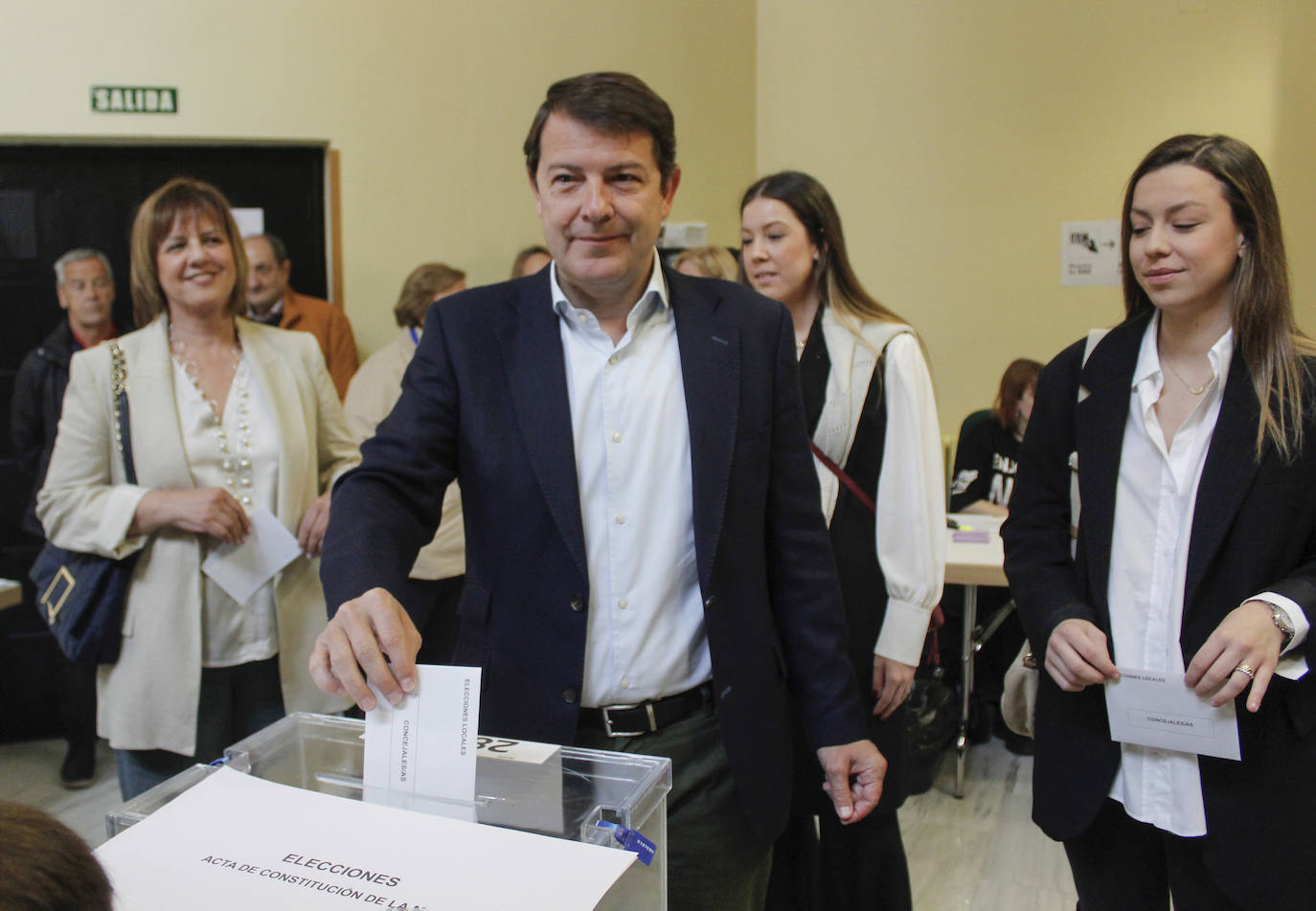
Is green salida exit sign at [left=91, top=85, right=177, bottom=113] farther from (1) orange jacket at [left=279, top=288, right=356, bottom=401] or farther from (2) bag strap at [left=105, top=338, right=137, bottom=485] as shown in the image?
(2) bag strap at [left=105, top=338, right=137, bottom=485]

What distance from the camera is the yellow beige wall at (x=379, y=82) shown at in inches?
175

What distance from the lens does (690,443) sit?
1394mm

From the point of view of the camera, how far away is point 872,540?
7.10ft

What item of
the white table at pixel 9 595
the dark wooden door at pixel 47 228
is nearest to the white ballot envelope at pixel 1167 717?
the white table at pixel 9 595

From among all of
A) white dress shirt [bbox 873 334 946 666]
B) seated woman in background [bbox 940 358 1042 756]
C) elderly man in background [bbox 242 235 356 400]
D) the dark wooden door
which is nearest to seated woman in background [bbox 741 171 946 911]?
white dress shirt [bbox 873 334 946 666]

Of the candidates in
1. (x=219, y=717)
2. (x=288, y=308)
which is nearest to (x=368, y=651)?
(x=219, y=717)

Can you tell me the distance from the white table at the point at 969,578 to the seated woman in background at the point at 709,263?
1.30 m

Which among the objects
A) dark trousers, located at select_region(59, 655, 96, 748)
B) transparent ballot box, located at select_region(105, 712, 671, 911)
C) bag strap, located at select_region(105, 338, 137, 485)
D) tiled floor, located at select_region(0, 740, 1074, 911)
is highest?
bag strap, located at select_region(105, 338, 137, 485)

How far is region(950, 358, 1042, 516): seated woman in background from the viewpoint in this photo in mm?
4410

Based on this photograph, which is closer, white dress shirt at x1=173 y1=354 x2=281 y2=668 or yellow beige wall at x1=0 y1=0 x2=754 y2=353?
white dress shirt at x1=173 y1=354 x2=281 y2=668

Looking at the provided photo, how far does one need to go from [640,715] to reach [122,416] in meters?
1.49

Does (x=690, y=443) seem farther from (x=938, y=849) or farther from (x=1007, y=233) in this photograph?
(x=1007, y=233)

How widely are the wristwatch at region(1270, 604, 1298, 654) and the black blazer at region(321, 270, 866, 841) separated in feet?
1.93

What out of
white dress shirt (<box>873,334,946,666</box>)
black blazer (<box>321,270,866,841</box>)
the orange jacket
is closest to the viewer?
black blazer (<box>321,270,866,841</box>)
